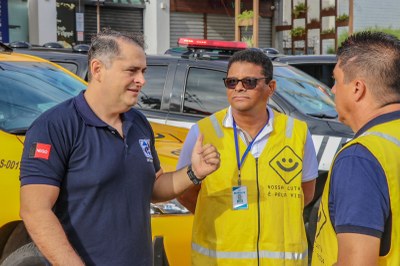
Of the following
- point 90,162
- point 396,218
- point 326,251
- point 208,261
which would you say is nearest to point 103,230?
point 90,162

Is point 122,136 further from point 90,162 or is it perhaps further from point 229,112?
point 229,112

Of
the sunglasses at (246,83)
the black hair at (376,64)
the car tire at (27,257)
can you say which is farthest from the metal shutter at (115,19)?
the black hair at (376,64)

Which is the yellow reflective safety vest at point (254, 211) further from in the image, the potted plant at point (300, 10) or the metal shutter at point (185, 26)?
the potted plant at point (300, 10)

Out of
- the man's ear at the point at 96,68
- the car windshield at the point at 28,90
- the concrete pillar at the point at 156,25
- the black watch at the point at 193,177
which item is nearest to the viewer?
the man's ear at the point at 96,68

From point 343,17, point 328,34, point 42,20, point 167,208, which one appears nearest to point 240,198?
point 167,208

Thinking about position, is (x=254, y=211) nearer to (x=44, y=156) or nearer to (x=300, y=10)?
(x=44, y=156)

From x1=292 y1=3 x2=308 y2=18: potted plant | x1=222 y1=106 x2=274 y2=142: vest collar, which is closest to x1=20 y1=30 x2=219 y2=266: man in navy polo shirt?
x1=222 y1=106 x2=274 y2=142: vest collar

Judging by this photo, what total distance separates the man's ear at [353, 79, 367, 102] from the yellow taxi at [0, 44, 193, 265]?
184 centimetres

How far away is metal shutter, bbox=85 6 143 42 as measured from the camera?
69.9 ft

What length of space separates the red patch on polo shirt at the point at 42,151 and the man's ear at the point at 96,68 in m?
0.36

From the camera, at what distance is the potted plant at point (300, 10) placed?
2278 centimetres

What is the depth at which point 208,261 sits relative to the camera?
2.99m

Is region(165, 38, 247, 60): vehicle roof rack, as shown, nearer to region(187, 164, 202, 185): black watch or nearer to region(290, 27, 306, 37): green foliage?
region(187, 164, 202, 185): black watch

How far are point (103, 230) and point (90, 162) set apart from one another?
0.27 metres
